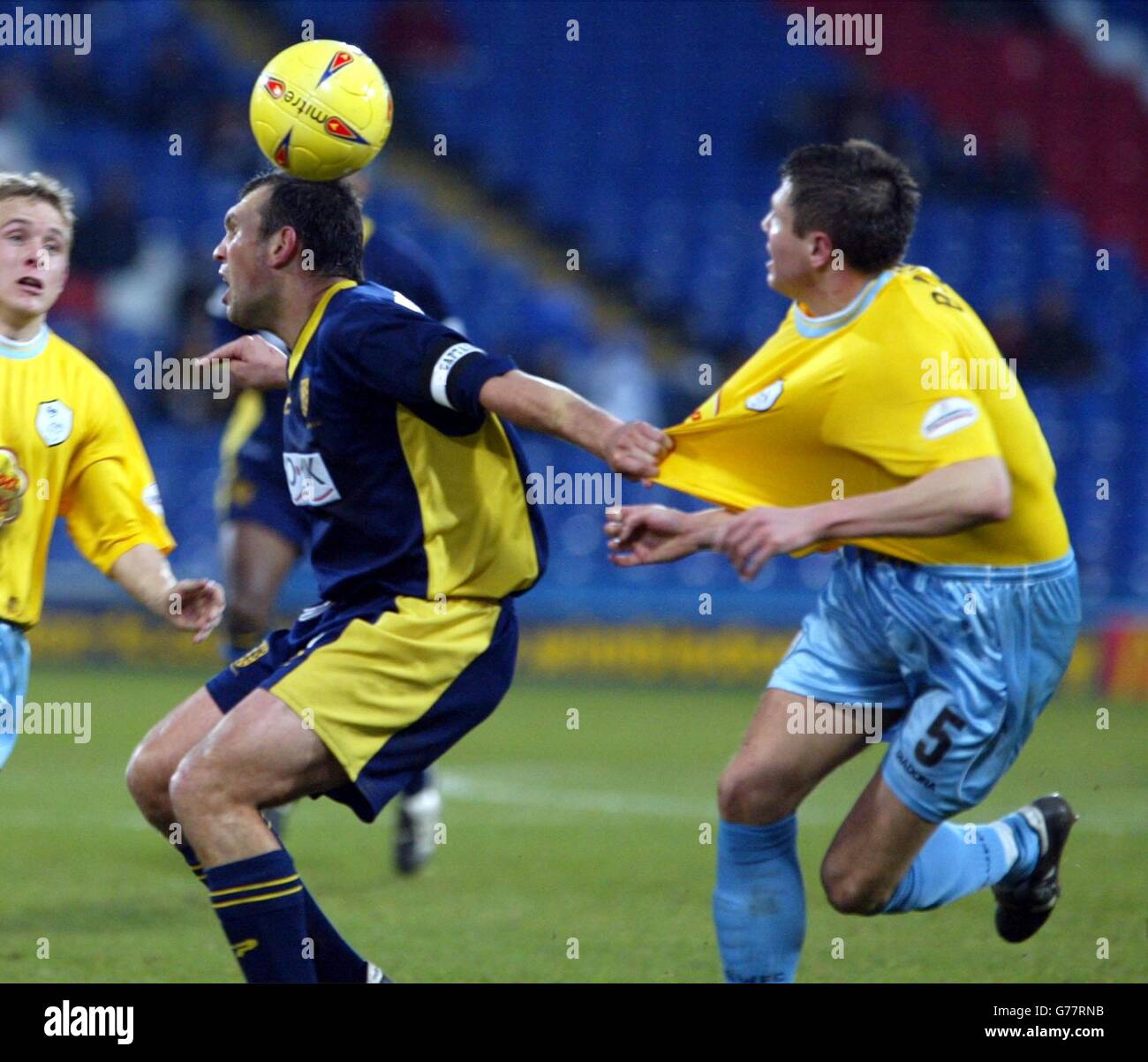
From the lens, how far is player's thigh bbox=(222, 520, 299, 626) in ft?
22.6

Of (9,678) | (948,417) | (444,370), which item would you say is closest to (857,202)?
(948,417)

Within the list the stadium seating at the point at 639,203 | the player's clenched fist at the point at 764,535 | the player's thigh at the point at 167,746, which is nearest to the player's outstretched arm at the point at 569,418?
the player's clenched fist at the point at 764,535

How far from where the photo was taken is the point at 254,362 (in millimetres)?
4707

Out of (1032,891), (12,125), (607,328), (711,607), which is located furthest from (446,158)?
(1032,891)

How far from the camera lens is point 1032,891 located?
490 cm

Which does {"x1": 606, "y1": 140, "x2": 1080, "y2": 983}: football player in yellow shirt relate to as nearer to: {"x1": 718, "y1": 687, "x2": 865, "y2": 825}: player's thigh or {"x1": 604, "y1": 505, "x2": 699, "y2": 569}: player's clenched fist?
{"x1": 718, "y1": 687, "x2": 865, "y2": 825}: player's thigh

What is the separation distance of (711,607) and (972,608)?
8.49 metres

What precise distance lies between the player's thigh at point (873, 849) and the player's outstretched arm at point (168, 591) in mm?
1701

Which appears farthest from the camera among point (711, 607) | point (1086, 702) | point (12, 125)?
point (12, 125)

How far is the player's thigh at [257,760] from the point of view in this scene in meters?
3.85

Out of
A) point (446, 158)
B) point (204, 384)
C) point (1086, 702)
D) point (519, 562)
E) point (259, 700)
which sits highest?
point (446, 158)
